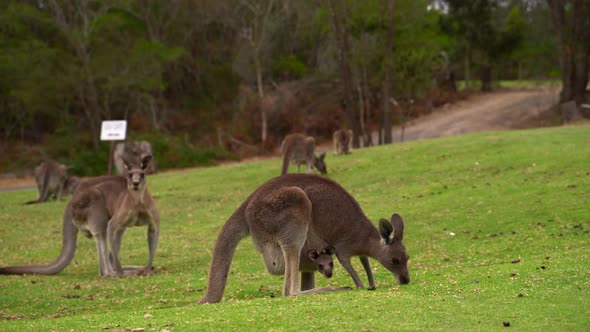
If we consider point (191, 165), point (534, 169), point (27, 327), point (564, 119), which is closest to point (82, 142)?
point (191, 165)

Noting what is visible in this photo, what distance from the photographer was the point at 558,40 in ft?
111

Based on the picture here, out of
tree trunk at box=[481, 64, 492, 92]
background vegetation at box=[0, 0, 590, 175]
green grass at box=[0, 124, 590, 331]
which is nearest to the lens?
green grass at box=[0, 124, 590, 331]

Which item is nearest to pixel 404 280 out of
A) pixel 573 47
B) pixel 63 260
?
pixel 63 260

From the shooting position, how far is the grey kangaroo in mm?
22500

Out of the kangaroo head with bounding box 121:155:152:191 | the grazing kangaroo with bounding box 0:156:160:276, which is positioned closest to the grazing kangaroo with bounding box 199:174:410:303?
the kangaroo head with bounding box 121:155:152:191

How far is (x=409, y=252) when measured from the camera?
36.9 ft

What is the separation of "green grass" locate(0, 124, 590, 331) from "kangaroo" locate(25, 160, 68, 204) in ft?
3.10

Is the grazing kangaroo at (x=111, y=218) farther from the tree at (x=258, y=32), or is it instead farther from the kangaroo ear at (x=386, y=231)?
the tree at (x=258, y=32)

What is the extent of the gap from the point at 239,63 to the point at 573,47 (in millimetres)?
20181

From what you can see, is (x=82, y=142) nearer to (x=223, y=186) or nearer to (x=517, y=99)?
(x=223, y=186)

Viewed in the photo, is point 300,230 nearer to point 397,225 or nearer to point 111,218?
point 397,225

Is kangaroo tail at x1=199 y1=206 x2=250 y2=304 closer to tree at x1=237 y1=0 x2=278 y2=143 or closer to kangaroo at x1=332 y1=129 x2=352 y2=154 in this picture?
kangaroo at x1=332 y1=129 x2=352 y2=154

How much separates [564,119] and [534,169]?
17919mm

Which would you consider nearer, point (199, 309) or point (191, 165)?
point (199, 309)
